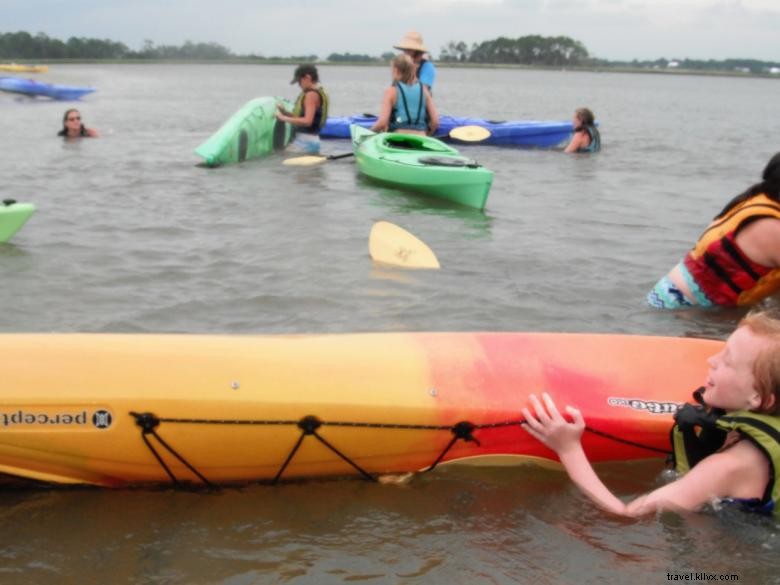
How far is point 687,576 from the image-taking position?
2.60 metres

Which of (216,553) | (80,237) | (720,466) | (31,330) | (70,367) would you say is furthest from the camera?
(80,237)

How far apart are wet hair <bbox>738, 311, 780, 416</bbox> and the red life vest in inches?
71.3

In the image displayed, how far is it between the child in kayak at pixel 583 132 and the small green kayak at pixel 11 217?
8461 mm

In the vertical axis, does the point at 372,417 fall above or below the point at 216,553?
above

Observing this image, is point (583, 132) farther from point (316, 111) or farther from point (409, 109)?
point (409, 109)

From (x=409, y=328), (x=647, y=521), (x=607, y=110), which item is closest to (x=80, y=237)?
(x=409, y=328)

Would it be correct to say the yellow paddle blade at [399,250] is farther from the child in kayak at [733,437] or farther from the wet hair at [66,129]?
the wet hair at [66,129]

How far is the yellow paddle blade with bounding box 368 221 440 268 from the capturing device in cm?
607

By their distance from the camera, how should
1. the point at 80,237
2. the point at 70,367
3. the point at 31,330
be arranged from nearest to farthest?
the point at 70,367 < the point at 31,330 < the point at 80,237

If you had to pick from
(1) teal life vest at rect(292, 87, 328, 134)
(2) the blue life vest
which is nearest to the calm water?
(1) teal life vest at rect(292, 87, 328, 134)

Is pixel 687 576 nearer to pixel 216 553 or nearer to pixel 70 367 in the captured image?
pixel 216 553

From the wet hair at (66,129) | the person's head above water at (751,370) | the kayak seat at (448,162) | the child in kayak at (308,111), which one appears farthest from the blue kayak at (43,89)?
the person's head above water at (751,370)

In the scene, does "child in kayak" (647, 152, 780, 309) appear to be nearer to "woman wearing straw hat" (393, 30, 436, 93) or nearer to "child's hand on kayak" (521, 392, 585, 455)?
"child's hand on kayak" (521, 392, 585, 455)

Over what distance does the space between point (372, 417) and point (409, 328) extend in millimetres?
1960
